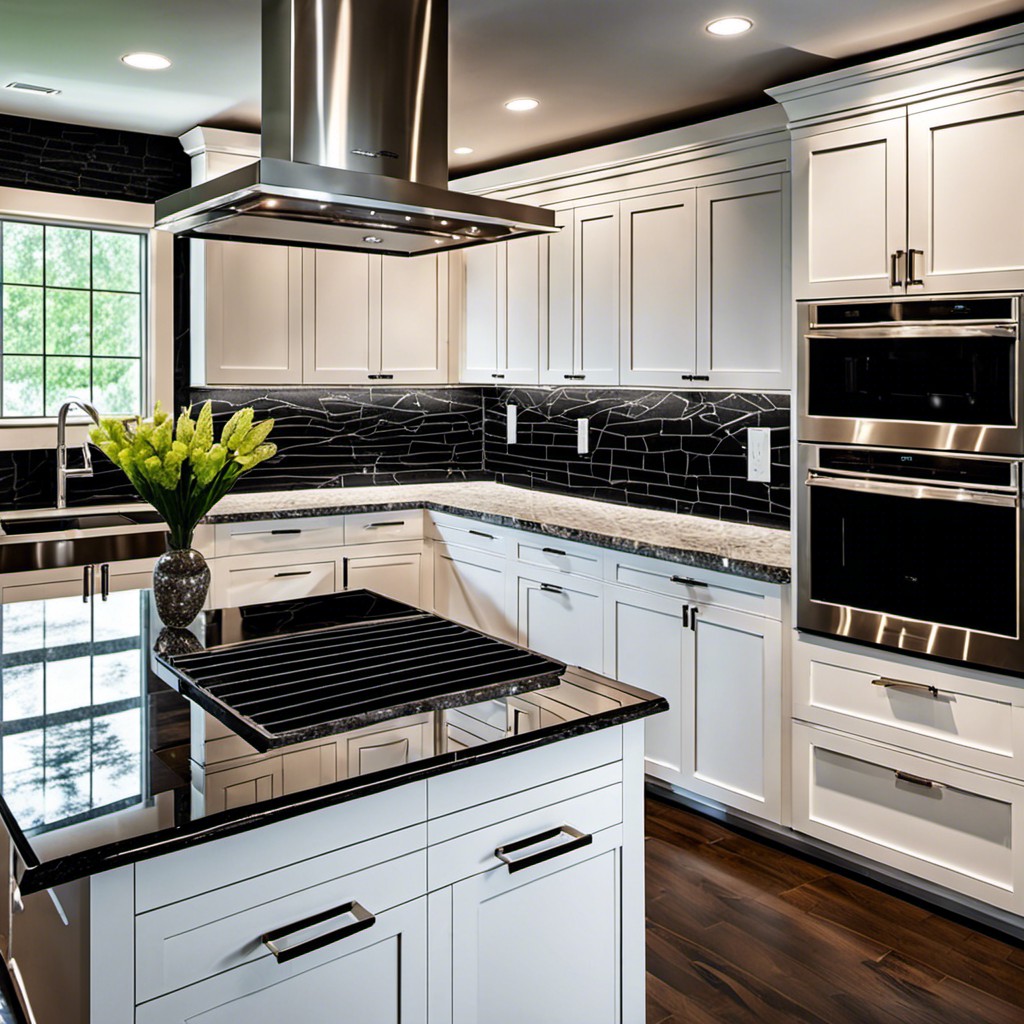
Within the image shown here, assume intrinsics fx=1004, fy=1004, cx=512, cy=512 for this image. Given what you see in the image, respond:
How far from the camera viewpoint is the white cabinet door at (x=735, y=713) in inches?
131

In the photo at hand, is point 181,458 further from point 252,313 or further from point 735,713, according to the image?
point 252,313

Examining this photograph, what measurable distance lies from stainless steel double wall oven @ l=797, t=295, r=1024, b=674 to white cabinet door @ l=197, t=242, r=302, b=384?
8.46 ft

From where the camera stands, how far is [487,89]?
150 inches

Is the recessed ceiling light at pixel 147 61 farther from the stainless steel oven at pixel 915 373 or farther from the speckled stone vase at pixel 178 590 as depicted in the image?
the stainless steel oven at pixel 915 373

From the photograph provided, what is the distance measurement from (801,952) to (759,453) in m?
1.94

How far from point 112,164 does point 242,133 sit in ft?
2.10

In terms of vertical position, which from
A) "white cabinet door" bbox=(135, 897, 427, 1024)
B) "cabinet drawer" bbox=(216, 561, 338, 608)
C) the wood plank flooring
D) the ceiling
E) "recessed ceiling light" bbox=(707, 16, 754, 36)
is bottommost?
the wood plank flooring

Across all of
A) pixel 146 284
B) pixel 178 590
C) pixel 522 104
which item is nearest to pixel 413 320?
pixel 146 284

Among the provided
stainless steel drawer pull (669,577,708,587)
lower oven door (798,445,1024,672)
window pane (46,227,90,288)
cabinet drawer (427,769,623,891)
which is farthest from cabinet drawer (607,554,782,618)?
window pane (46,227,90,288)

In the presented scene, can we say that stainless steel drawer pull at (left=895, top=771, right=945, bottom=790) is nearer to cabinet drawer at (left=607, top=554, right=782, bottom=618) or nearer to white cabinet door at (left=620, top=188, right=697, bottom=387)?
cabinet drawer at (left=607, top=554, right=782, bottom=618)

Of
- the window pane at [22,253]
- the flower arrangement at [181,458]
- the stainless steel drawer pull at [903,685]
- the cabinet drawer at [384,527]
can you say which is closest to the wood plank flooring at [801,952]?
the stainless steel drawer pull at [903,685]

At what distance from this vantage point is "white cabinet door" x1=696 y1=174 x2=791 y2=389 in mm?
3619

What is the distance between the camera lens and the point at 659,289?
410cm

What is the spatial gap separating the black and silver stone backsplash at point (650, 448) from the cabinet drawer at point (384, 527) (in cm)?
78
